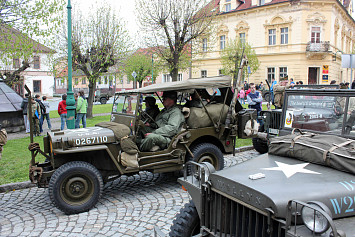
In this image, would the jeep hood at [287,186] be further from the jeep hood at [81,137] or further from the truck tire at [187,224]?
the jeep hood at [81,137]

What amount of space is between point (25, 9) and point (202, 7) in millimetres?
8318

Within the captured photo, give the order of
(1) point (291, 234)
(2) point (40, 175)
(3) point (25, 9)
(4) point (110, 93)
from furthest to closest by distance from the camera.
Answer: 1. (4) point (110, 93)
2. (3) point (25, 9)
3. (2) point (40, 175)
4. (1) point (291, 234)

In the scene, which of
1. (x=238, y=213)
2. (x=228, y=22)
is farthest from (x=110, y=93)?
(x=238, y=213)

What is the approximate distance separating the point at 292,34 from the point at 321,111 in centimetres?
3097

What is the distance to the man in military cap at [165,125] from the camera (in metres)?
5.27

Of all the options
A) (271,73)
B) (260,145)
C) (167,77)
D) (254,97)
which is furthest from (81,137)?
(167,77)

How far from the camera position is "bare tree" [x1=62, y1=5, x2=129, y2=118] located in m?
16.7

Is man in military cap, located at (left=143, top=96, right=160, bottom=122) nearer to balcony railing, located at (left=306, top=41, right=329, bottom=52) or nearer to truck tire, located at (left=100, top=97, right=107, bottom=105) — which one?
truck tire, located at (left=100, top=97, right=107, bottom=105)

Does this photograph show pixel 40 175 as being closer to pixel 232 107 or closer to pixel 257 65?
pixel 232 107

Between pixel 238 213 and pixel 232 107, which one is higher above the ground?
pixel 232 107

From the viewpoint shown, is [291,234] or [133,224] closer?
[291,234]

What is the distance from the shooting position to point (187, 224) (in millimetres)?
2953

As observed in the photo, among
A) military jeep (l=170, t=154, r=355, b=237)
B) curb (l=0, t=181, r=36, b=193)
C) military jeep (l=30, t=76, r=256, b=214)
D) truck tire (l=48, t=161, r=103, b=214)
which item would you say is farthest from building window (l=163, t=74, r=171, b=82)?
military jeep (l=170, t=154, r=355, b=237)

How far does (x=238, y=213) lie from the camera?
7.70 ft
